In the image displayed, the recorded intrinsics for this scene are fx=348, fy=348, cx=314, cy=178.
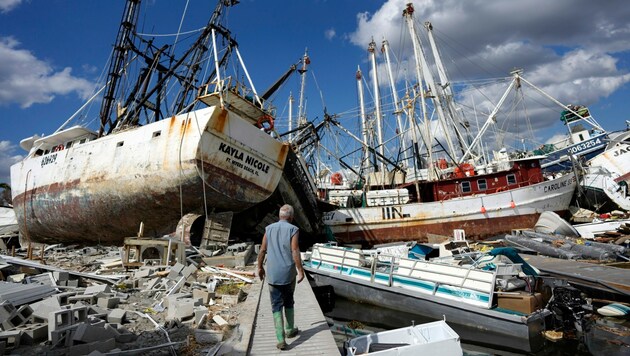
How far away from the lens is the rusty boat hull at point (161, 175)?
526 inches

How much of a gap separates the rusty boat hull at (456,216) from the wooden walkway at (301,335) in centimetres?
1470

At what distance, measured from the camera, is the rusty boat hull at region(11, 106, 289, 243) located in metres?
13.4

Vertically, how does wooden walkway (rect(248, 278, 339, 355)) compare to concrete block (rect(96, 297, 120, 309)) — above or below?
below

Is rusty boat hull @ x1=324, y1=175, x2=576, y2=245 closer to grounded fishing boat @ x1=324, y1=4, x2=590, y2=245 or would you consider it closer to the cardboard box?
grounded fishing boat @ x1=324, y1=4, x2=590, y2=245

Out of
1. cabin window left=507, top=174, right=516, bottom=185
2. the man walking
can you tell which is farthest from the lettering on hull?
cabin window left=507, top=174, right=516, bottom=185

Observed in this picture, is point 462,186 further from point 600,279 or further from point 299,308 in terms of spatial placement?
point 299,308

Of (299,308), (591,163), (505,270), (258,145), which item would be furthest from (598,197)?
(299,308)

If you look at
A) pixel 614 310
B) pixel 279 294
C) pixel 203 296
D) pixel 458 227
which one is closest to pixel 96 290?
pixel 203 296

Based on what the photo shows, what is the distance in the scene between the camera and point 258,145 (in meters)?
14.7

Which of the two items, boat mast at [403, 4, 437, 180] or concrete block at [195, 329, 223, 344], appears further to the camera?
boat mast at [403, 4, 437, 180]

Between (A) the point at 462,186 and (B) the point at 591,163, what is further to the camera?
(B) the point at 591,163

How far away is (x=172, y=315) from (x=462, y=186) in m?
19.8

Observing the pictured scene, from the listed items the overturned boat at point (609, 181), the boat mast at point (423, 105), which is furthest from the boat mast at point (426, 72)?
the overturned boat at point (609, 181)

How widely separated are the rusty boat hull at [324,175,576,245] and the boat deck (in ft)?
29.3
